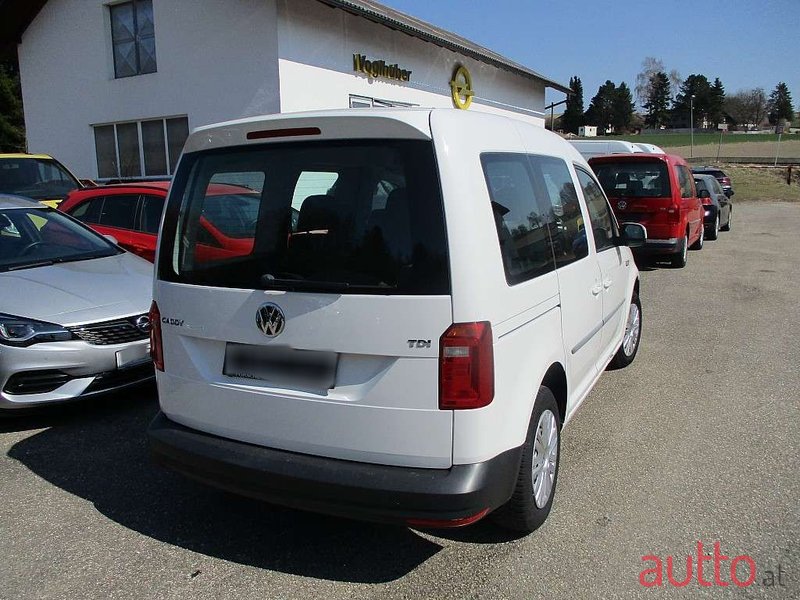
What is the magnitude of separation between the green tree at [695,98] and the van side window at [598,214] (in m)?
114

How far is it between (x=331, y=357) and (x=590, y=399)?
3.07m

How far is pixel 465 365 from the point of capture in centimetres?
261

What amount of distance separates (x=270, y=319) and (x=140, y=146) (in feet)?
47.5

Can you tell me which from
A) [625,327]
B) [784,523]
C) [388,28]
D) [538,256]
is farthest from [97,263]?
[388,28]

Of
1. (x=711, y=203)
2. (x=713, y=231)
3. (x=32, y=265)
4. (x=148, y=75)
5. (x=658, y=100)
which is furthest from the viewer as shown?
(x=658, y=100)

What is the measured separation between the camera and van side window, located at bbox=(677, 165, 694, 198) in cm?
1135

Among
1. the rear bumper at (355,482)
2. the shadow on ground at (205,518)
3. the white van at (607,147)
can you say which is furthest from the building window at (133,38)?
the rear bumper at (355,482)

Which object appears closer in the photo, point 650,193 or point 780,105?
point 650,193

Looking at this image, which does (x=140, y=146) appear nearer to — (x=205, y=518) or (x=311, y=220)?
(x=205, y=518)

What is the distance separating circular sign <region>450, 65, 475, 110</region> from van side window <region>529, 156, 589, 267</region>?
14.4m

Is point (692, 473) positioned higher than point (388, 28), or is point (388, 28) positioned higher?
point (388, 28)

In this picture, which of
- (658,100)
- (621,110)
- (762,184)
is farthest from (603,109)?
(762,184)

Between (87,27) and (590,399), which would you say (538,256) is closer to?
(590,399)

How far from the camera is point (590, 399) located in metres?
5.21
